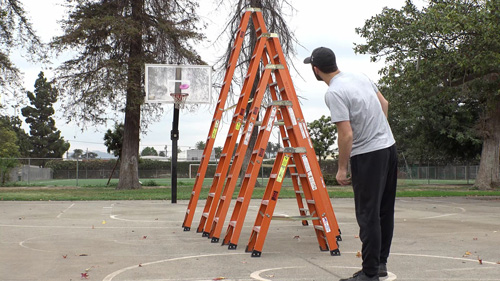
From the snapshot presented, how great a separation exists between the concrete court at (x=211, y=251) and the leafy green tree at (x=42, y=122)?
72566 millimetres

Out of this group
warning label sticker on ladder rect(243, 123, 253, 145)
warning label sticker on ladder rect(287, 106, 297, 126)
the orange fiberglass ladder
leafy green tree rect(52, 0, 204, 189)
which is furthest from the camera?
leafy green tree rect(52, 0, 204, 189)

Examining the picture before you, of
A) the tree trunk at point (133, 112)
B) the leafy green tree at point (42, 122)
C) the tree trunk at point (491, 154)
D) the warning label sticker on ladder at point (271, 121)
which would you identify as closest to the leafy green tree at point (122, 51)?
the tree trunk at point (133, 112)

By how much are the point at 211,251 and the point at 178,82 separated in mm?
9901

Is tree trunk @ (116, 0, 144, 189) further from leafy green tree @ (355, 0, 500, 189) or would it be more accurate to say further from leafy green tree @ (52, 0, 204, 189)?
leafy green tree @ (355, 0, 500, 189)

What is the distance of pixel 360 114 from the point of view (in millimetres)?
5297

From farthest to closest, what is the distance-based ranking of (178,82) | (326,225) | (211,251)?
(178,82)
(211,251)
(326,225)

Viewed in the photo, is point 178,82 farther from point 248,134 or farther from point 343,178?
point 343,178

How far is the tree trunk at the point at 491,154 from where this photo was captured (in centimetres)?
3117

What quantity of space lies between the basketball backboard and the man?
38.9 feet

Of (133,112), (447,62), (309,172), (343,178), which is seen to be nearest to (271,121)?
(309,172)

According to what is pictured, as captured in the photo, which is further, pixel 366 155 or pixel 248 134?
pixel 248 134

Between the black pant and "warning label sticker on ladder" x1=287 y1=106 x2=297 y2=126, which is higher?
"warning label sticker on ladder" x1=287 y1=106 x2=297 y2=126

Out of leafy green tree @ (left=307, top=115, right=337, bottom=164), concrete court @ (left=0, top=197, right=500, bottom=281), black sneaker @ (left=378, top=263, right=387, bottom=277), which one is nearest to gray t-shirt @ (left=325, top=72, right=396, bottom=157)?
black sneaker @ (left=378, top=263, right=387, bottom=277)

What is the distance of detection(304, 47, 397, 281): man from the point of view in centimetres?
522
